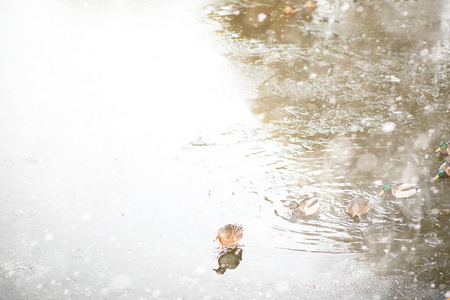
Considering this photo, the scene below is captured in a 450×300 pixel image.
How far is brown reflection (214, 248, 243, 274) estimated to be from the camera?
4.10 m

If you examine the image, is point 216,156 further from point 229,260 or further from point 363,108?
point 363,108

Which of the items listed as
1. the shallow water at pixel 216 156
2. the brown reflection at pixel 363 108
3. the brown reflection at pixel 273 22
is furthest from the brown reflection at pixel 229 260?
the brown reflection at pixel 273 22

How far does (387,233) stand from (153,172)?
3436mm

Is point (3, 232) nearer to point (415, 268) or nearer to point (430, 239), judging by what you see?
point (415, 268)

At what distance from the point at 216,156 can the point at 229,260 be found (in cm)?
201

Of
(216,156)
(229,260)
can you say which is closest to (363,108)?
(216,156)

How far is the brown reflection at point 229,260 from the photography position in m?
4.10

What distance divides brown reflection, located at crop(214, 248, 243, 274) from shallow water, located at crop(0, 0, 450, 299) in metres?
0.04

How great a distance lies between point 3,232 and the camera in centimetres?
437

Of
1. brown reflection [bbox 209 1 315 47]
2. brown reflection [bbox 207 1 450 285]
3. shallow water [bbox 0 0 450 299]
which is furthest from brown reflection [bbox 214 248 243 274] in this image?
brown reflection [bbox 209 1 315 47]

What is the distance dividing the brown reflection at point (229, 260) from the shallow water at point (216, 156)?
0.14ft

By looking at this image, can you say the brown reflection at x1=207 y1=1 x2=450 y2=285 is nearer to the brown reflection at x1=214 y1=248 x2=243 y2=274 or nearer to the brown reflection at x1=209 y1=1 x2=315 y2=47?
the brown reflection at x1=209 y1=1 x2=315 y2=47

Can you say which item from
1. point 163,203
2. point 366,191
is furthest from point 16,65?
point 366,191

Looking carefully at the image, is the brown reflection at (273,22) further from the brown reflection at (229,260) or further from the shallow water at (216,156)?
the brown reflection at (229,260)
